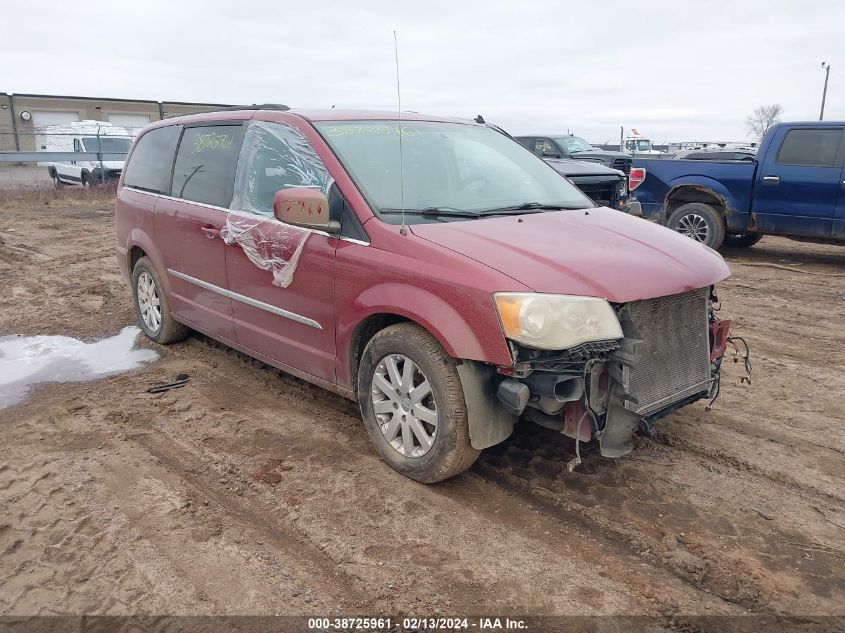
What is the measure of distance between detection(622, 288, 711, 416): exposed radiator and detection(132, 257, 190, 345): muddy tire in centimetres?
403

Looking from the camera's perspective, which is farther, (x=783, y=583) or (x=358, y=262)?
(x=358, y=262)

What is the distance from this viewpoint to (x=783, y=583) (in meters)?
2.69

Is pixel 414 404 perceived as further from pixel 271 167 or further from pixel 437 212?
pixel 271 167

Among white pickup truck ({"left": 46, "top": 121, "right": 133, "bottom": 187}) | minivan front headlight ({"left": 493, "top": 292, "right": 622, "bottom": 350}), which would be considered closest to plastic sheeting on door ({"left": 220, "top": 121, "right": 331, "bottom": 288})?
minivan front headlight ({"left": 493, "top": 292, "right": 622, "bottom": 350})

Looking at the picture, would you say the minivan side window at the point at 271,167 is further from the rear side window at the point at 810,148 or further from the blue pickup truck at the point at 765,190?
the rear side window at the point at 810,148

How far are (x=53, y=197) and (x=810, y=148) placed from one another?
17.9 m

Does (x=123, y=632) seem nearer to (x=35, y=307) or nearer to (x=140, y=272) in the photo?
(x=140, y=272)

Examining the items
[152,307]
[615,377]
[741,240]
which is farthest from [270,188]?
[741,240]

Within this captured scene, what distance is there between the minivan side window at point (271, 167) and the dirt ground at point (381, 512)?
1.42 meters

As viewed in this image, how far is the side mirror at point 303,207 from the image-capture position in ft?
11.5

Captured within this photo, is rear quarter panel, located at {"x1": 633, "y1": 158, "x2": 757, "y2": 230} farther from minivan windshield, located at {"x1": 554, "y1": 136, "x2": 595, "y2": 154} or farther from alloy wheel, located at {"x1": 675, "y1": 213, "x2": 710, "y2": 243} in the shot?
minivan windshield, located at {"x1": 554, "y1": 136, "x2": 595, "y2": 154}

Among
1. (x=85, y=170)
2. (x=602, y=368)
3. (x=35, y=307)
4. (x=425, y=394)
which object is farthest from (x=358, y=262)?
(x=85, y=170)

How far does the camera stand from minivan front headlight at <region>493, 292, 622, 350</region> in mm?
2891

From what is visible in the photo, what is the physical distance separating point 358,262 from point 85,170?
20471 millimetres
